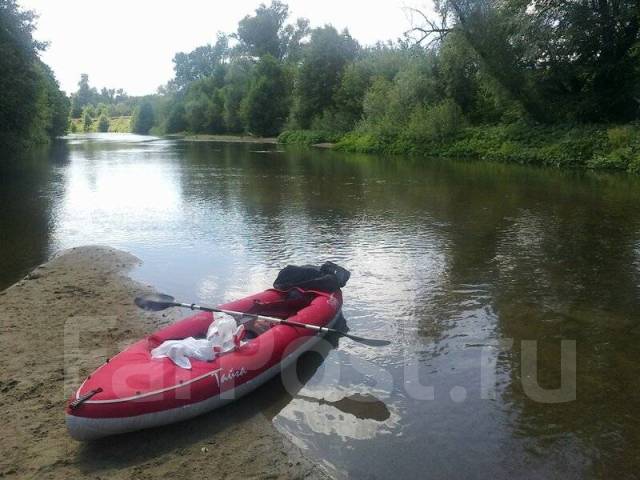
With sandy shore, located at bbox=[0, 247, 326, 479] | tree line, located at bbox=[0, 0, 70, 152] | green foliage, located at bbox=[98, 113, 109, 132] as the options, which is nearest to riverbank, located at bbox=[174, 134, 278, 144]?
tree line, located at bbox=[0, 0, 70, 152]

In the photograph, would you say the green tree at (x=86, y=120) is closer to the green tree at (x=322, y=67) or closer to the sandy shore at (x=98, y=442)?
the green tree at (x=322, y=67)

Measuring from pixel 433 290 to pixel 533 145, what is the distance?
21305mm

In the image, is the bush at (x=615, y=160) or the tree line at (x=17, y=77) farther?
the tree line at (x=17, y=77)

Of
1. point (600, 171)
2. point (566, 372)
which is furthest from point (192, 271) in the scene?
point (600, 171)

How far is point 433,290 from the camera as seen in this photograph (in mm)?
8391

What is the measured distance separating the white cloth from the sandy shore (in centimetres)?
51

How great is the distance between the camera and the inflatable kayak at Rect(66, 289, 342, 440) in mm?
4309

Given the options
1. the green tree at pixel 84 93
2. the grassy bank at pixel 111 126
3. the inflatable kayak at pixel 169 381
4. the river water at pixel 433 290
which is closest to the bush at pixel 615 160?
the river water at pixel 433 290

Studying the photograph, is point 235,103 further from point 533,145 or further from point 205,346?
point 205,346

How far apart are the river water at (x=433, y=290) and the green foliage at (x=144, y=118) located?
276 ft

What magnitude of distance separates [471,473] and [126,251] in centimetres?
826

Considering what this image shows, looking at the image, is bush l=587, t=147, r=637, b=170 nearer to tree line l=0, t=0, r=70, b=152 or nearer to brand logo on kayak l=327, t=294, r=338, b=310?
brand logo on kayak l=327, t=294, r=338, b=310

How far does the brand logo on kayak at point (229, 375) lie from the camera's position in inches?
194

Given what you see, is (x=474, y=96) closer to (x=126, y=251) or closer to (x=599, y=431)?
(x=126, y=251)
